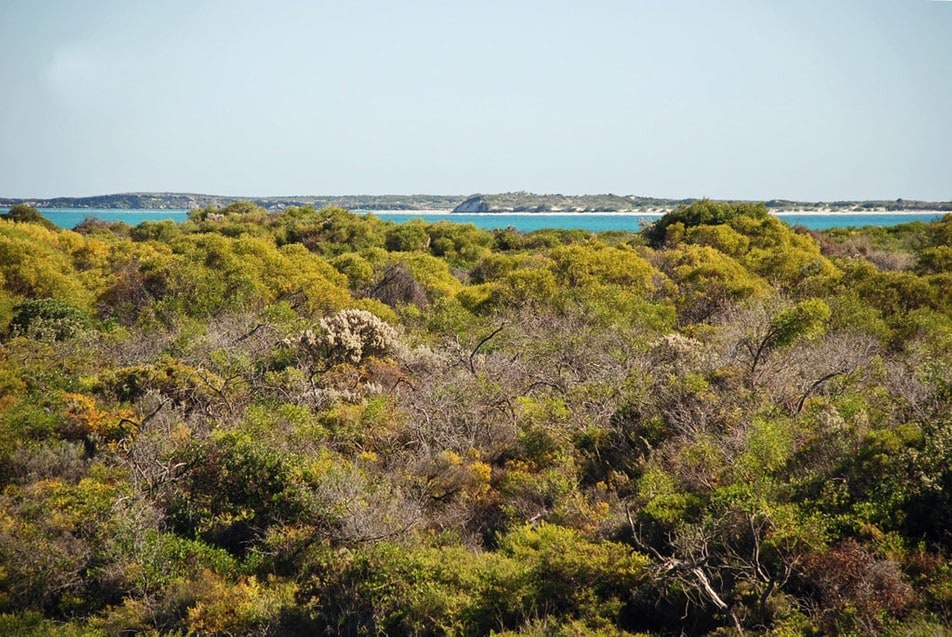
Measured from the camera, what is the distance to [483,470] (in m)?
10.7

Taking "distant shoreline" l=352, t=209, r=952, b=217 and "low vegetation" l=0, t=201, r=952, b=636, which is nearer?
"low vegetation" l=0, t=201, r=952, b=636

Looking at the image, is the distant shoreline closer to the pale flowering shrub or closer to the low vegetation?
the pale flowering shrub

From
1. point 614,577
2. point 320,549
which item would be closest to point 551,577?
point 614,577

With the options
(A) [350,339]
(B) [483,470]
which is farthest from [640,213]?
(B) [483,470]

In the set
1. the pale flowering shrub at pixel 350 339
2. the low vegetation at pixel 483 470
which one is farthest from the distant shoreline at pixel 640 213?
the low vegetation at pixel 483 470

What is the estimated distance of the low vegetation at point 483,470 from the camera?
709 cm

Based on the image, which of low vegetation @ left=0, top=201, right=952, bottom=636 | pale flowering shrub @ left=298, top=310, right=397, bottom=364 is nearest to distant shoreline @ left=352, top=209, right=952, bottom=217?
pale flowering shrub @ left=298, top=310, right=397, bottom=364

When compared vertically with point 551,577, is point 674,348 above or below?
above

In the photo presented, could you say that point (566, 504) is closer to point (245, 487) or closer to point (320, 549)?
point (320, 549)

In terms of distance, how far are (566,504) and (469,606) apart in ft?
7.50

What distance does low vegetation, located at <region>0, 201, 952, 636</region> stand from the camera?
7.09 m

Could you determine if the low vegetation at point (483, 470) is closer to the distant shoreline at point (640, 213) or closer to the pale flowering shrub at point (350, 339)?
the pale flowering shrub at point (350, 339)

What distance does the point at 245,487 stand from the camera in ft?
32.2

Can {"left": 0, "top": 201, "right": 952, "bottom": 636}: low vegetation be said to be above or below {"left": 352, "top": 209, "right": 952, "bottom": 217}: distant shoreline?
below
